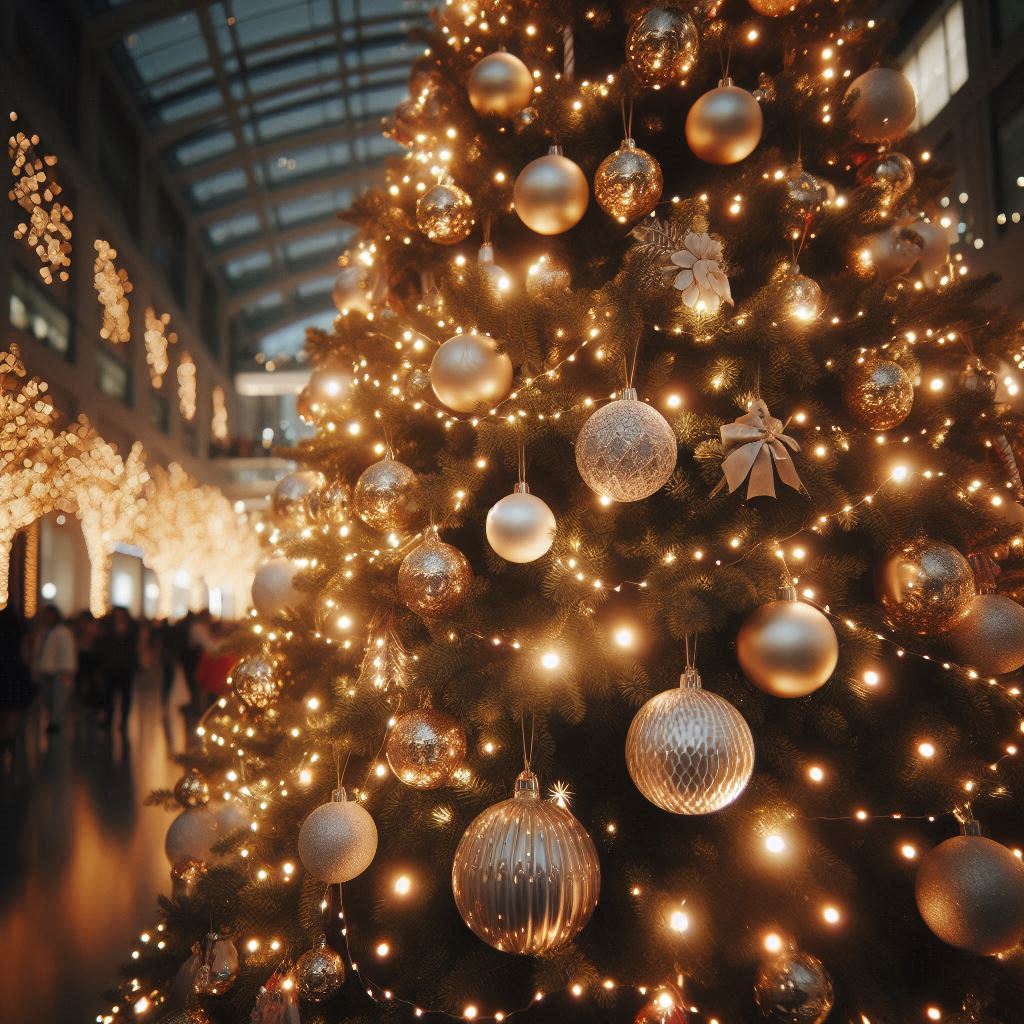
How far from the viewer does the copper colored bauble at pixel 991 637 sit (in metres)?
1.46

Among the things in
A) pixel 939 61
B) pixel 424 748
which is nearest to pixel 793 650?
pixel 424 748

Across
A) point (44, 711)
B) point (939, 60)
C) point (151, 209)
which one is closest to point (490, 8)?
point (939, 60)

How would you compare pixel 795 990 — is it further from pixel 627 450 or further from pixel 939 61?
pixel 939 61

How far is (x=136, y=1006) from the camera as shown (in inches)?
66.5

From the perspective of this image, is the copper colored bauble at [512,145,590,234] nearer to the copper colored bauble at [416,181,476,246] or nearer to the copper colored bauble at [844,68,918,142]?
the copper colored bauble at [416,181,476,246]

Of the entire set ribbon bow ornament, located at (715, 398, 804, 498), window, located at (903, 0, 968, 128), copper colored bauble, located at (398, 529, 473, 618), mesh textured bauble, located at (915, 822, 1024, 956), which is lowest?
mesh textured bauble, located at (915, 822, 1024, 956)

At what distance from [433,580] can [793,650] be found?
69 cm

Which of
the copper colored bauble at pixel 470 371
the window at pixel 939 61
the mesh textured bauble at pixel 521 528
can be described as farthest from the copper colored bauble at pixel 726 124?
the window at pixel 939 61

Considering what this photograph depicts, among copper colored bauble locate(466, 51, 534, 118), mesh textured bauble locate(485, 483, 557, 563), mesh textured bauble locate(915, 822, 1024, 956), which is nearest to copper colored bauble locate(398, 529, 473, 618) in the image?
mesh textured bauble locate(485, 483, 557, 563)

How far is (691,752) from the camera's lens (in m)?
1.18

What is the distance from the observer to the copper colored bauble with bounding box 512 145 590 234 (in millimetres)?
1701

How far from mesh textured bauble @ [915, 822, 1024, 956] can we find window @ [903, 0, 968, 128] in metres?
8.33

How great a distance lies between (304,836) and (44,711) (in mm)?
8957

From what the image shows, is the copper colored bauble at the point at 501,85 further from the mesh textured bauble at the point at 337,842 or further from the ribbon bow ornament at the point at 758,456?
the mesh textured bauble at the point at 337,842
